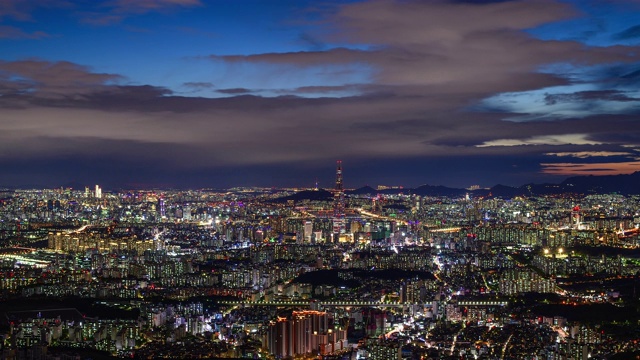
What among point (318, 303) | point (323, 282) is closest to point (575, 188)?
point (323, 282)

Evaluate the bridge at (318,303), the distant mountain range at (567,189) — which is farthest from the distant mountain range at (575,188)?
the bridge at (318,303)

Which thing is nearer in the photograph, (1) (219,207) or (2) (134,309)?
(2) (134,309)

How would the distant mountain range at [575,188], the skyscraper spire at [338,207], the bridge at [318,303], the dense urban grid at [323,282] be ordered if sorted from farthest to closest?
the distant mountain range at [575,188] → the skyscraper spire at [338,207] → the bridge at [318,303] → the dense urban grid at [323,282]

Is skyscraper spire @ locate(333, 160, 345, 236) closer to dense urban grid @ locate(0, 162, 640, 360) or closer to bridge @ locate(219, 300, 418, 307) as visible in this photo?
dense urban grid @ locate(0, 162, 640, 360)

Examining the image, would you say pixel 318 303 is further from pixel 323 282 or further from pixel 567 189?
pixel 567 189

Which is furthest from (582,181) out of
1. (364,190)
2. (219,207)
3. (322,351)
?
(322,351)

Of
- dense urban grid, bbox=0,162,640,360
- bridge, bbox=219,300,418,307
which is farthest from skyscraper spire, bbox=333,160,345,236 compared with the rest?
bridge, bbox=219,300,418,307

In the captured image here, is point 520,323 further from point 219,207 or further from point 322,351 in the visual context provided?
point 219,207

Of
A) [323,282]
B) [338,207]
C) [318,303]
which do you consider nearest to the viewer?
[318,303]

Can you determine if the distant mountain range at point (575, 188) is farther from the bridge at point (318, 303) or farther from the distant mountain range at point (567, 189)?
the bridge at point (318, 303)
